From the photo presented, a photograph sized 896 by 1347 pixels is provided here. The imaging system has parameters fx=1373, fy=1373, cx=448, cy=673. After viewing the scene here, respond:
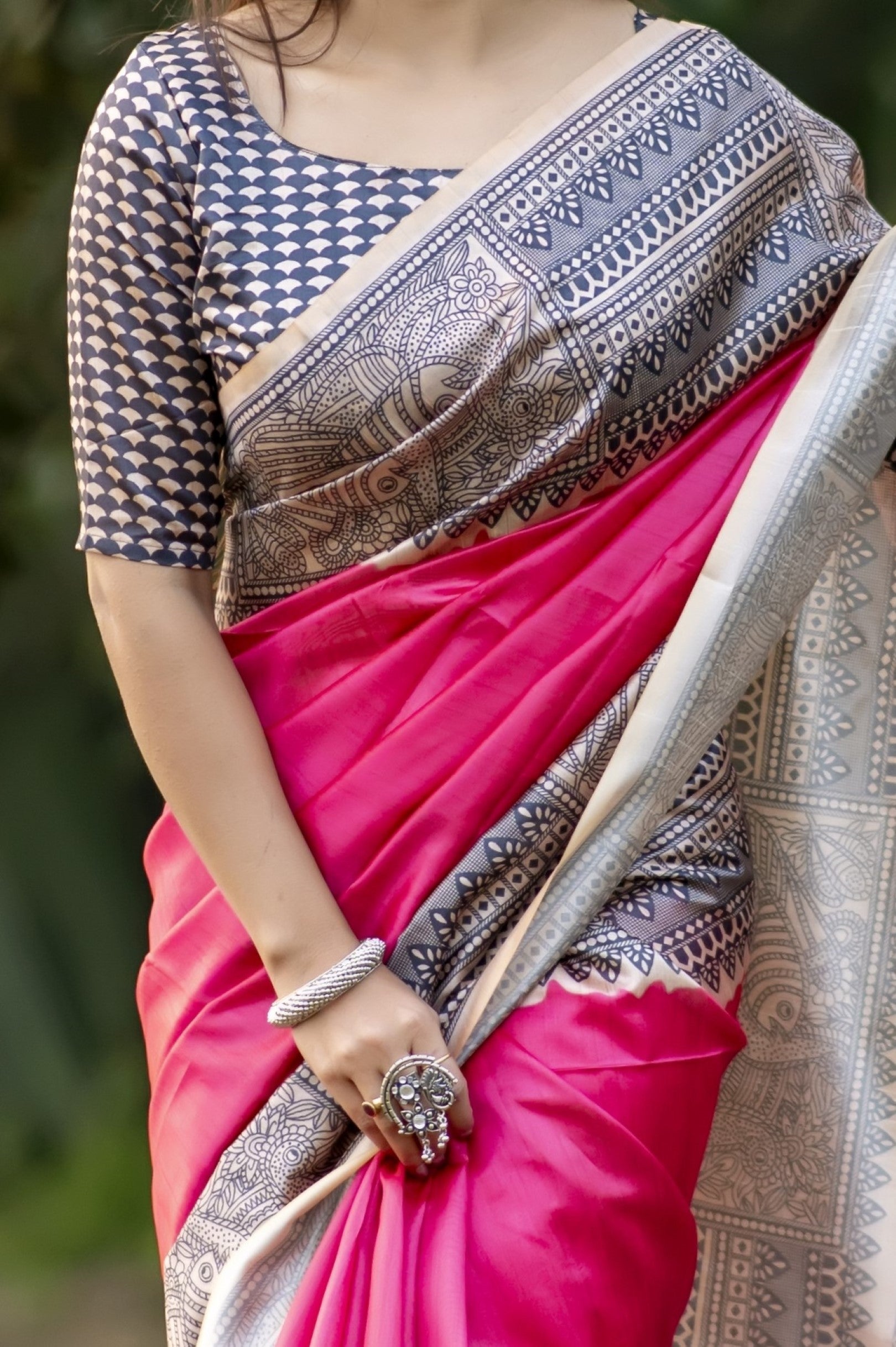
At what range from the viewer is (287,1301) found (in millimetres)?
763

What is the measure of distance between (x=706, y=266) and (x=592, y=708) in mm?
272

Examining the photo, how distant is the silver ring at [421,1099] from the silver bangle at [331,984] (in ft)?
0.17

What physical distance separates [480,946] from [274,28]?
60 centimetres

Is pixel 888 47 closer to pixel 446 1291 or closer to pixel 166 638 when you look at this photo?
pixel 166 638

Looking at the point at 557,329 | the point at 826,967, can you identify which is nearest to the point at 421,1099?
the point at 826,967

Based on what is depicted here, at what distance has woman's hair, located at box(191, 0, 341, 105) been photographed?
0.87 meters

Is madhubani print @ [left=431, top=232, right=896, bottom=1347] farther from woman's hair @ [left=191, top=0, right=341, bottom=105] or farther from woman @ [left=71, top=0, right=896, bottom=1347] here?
woman's hair @ [left=191, top=0, right=341, bottom=105]

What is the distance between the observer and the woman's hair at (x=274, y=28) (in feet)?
2.85

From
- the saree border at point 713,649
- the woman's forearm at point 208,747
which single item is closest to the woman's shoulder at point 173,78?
the woman's forearm at point 208,747

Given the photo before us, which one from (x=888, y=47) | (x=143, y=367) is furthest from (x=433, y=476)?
(x=888, y=47)

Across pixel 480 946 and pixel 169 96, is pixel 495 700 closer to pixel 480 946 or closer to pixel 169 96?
pixel 480 946

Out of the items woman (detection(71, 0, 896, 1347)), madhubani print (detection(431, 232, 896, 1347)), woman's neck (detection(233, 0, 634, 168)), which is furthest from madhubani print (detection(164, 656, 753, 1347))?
woman's neck (detection(233, 0, 634, 168))

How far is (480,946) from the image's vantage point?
0.78 m

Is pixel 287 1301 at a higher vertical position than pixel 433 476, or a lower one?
lower
